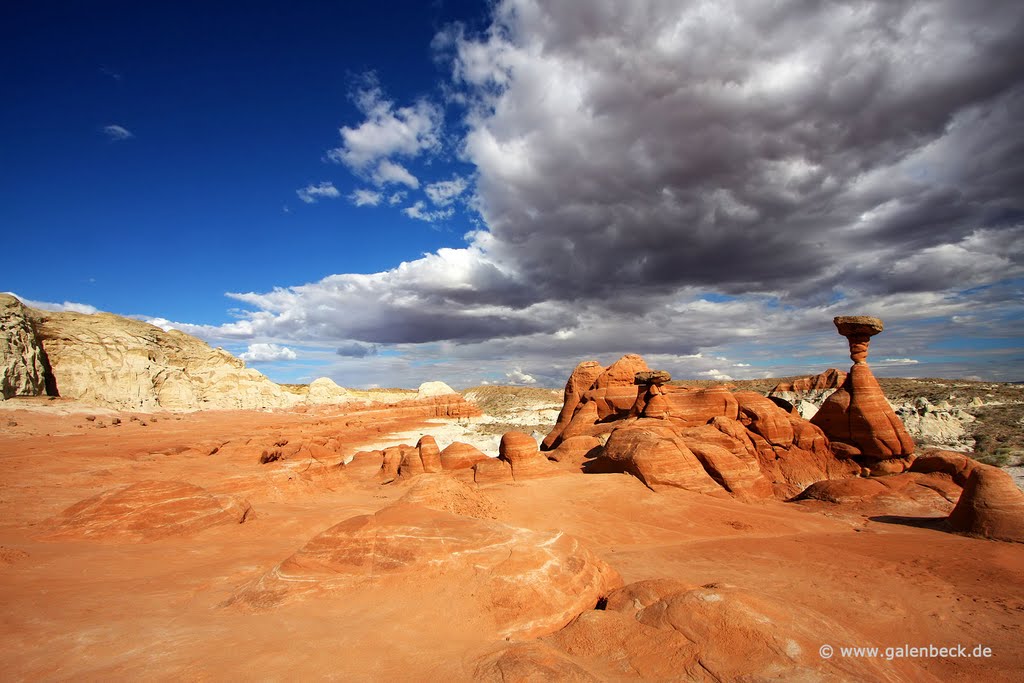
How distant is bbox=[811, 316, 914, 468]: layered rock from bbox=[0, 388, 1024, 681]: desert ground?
28.8ft

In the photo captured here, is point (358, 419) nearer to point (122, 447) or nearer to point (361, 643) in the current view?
point (122, 447)

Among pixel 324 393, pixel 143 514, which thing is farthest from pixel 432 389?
pixel 143 514

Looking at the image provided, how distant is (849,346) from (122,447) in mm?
39604

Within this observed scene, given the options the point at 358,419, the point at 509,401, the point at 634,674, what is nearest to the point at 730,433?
the point at 634,674

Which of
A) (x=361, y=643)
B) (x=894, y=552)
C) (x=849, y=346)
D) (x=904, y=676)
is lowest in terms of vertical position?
(x=894, y=552)

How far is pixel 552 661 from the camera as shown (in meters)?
5.13

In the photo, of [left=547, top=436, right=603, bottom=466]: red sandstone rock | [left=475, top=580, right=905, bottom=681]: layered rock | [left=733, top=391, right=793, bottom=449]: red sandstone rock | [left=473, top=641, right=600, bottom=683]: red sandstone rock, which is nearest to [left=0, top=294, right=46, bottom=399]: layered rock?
[left=547, top=436, right=603, bottom=466]: red sandstone rock

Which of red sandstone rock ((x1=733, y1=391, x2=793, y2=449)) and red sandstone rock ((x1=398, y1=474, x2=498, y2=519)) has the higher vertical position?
red sandstone rock ((x1=733, y1=391, x2=793, y2=449))

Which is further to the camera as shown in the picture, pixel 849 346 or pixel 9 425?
pixel 9 425

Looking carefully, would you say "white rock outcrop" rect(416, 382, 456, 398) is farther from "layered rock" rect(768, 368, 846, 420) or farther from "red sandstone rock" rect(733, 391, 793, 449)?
"red sandstone rock" rect(733, 391, 793, 449)

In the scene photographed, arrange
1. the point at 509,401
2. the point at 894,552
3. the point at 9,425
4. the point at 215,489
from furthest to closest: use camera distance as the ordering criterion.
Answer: the point at 509,401
the point at 9,425
the point at 215,489
the point at 894,552

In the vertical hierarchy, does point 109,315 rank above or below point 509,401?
above

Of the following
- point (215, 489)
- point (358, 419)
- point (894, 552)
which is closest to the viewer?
point (894, 552)

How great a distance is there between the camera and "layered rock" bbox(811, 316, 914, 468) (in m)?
23.0
